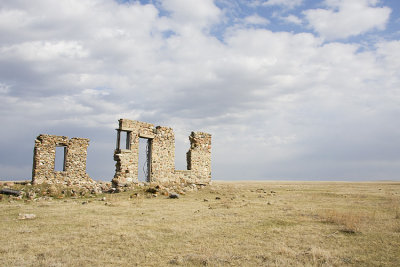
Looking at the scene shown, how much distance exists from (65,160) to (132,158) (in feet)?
24.3

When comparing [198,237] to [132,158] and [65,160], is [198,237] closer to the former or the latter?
[132,158]

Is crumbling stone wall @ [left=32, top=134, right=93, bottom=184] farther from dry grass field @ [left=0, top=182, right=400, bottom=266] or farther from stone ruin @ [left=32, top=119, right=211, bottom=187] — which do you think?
dry grass field @ [left=0, top=182, right=400, bottom=266]

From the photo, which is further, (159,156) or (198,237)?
(159,156)

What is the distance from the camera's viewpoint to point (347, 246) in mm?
6871

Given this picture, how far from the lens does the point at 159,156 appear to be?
18875 mm

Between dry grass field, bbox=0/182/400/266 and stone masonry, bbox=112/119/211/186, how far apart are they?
5933mm

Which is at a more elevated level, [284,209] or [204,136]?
[204,136]

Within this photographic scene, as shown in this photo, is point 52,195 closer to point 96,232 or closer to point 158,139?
point 158,139

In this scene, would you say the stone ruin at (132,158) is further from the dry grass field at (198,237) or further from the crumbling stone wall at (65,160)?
the dry grass field at (198,237)

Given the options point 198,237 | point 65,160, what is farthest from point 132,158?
point 198,237

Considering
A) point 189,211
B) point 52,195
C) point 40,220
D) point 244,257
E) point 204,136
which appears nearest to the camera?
point 244,257

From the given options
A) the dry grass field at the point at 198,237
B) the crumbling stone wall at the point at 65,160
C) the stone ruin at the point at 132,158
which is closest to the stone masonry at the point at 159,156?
the stone ruin at the point at 132,158

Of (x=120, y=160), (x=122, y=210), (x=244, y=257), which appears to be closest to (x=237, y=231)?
(x=244, y=257)

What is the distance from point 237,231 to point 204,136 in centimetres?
1298
